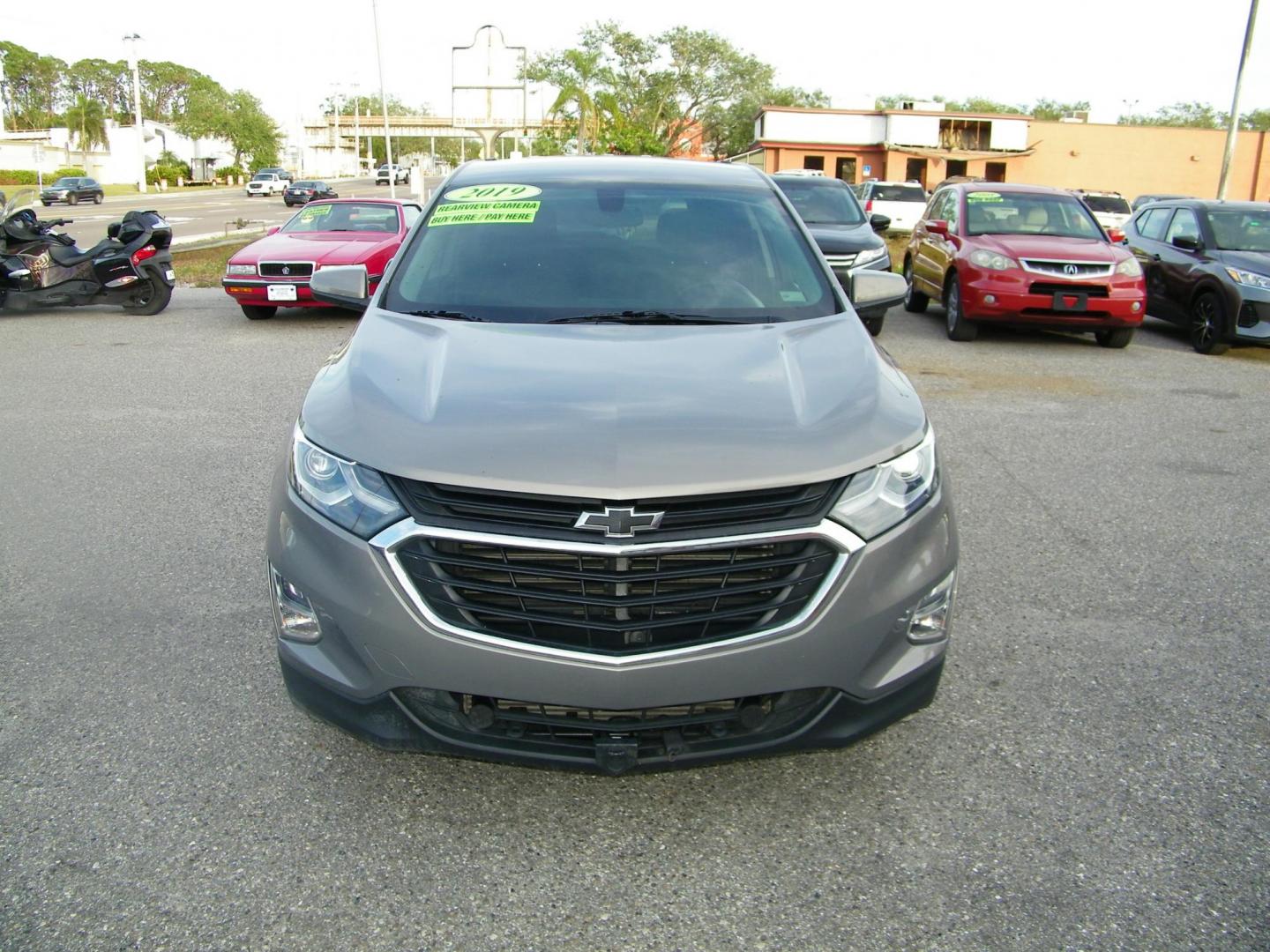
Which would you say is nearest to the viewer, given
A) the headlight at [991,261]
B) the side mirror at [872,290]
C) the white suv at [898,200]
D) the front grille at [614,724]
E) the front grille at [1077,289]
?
the front grille at [614,724]

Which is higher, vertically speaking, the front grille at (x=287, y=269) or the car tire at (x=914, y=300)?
the front grille at (x=287, y=269)

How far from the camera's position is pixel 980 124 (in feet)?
177

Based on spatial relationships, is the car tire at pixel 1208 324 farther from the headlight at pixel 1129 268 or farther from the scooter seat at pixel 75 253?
the scooter seat at pixel 75 253

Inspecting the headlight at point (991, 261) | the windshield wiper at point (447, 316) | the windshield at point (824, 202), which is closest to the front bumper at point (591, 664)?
the windshield wiper at point (447, 316)

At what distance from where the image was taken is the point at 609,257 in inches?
149

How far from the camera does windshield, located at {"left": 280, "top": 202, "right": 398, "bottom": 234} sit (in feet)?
43.2

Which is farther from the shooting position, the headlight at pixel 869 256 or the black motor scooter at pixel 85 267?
the black motor scooter at pixel 85 267

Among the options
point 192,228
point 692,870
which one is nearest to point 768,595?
point 692,870

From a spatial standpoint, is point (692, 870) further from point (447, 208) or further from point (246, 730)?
point (447, 208)

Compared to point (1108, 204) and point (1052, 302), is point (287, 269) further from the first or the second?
point (1108, 204)

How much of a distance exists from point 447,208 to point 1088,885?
3.21m

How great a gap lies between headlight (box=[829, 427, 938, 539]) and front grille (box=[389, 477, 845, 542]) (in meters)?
0.09

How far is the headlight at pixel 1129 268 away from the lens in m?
10.5

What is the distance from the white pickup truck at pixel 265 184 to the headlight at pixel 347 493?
63917mm
